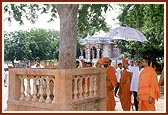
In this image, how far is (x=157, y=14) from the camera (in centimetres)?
1344

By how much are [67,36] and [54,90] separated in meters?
1.24

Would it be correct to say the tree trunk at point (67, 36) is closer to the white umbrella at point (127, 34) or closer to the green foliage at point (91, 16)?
the white umbrella at point (127, 34)

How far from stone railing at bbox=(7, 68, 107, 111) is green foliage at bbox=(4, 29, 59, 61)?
2503 cm

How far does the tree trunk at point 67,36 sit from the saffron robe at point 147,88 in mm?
1697

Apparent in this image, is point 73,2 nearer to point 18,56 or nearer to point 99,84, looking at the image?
point 99,84

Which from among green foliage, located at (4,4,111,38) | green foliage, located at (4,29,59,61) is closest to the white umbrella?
green foliage, located at (4,4,111,38)

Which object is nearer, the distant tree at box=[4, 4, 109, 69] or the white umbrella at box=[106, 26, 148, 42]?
the distant tree at box=[4, 4, 109, 69]

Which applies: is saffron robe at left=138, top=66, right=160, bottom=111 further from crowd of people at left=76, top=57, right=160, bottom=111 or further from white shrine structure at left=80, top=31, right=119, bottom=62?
white shrine structure at left=80, top=31, right=119, bottom=62

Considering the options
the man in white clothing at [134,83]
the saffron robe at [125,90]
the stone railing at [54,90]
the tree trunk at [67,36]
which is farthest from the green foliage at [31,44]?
the tree trunk at [67,36]

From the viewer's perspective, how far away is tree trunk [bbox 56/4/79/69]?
721 centimetres

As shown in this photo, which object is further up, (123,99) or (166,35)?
(166,35)

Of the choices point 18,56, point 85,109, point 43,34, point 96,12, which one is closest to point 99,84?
point 85,109

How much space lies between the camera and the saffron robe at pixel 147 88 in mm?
7696

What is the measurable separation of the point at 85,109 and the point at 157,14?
24.3 feet
